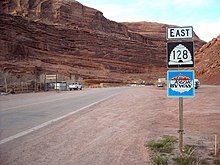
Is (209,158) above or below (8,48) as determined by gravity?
below

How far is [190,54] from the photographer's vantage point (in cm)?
907

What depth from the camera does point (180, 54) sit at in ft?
29.9

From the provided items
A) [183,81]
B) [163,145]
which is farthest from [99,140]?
[183,81]

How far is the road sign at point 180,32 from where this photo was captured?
356 inches

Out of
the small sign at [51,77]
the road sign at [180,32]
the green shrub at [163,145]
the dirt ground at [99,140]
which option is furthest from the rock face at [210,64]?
the road sign at [180,32]

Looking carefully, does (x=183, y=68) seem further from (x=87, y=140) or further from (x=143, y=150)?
(x=87, y=140)

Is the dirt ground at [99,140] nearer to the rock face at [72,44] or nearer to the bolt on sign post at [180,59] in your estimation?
the bolt on sign post at [180,59]

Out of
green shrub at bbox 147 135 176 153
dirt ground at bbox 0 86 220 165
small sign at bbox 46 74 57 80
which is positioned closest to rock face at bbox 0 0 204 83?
small sign at bbox 46 74 57 80

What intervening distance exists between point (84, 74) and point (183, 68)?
90.8 m

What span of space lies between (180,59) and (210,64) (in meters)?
63.0

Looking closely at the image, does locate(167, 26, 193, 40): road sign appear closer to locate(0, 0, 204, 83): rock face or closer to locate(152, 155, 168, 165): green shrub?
locate(152, 155, 168, 165): green shrub

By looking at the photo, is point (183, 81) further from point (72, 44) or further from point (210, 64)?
point (72, 44)

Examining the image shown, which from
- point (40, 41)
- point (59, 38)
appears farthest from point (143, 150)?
point (59, 38)

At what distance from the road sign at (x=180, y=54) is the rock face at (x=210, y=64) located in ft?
181
